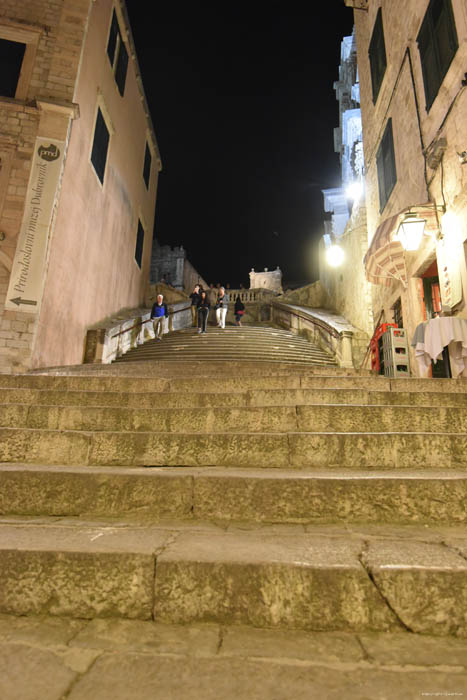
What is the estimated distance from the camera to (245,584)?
1581mm

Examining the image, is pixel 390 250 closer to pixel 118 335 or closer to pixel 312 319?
pixel 312 319

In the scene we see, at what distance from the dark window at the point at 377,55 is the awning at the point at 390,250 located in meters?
5.48

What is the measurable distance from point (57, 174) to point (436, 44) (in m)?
9.08

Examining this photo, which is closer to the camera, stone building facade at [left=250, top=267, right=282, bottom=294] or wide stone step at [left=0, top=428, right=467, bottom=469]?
wide stone step at [left=0, top=428, right=467, bottom=469]

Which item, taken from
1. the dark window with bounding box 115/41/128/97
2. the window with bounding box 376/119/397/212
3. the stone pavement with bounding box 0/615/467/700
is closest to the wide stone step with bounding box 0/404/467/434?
the stone pavement with bounding box 0/615/467/700

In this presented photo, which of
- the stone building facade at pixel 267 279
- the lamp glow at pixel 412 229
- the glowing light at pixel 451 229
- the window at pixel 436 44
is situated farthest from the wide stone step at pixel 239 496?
the stone building facade at pixel 267 279

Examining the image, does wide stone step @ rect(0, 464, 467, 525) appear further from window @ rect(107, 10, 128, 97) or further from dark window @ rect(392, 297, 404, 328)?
window @ rect(107, 10, 128, 97)

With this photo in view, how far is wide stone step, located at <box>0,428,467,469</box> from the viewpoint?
2.80m

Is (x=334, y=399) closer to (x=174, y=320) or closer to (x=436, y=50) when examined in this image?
(x=436, y=50)

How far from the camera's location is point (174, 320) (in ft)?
57.9

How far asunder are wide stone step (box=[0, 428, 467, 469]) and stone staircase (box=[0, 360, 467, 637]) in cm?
1

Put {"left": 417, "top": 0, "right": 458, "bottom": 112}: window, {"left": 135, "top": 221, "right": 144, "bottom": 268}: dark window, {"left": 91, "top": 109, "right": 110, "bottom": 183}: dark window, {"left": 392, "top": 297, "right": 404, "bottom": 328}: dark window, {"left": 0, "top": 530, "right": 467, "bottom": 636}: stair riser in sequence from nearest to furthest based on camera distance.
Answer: {"left": 0, "top": 530, "right": 467, "bottom": 636}: stair riser, {"left": 417, "top": 0, "right": 458, "bottom": 112}: window, {"left": 392, "top": 297, "right": 404, "bottom": 328}: dark window, {"left": 91, "top": 109, "right": 110, "bottom": 183}: dark window, {"left": 135, "top": 221, "right": 144, "bottom": 268}: dark window

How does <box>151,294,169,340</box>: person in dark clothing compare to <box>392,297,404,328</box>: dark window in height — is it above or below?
above

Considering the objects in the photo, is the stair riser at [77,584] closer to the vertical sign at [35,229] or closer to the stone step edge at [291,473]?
the stone step edge at [291,473]
